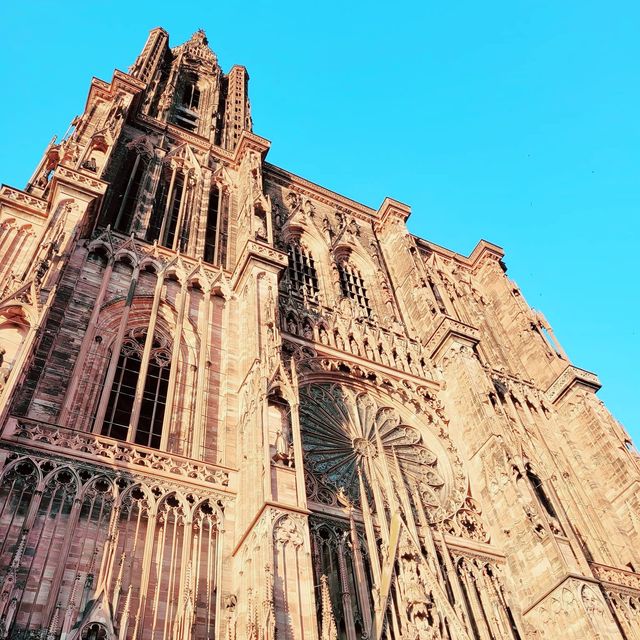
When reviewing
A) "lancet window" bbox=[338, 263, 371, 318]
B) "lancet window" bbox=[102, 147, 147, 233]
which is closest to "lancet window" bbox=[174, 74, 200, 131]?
"lancet window" bbox=[102, 147, 147, 233]

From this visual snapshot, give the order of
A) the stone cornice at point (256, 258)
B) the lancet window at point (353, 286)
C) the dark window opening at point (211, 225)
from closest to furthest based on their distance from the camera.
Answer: the stone cornice at point (256, 258), the dark window opening at point (211, 225), the lancet window at point (353, 286)

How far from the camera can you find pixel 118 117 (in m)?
20.1

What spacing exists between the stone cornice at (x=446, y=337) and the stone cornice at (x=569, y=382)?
149 inches

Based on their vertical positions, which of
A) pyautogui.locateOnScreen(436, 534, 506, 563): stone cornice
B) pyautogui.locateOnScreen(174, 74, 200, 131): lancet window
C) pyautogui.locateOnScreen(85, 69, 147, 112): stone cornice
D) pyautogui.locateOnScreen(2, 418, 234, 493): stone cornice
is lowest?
pyautogui.locateOnScreen(436, 534, 506, 563): stone cornice

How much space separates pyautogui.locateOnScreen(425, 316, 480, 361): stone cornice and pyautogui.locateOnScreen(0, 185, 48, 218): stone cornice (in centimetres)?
1167

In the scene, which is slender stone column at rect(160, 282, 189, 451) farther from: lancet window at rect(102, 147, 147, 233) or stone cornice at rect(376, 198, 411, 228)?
stone cornice at rect(376, 198, 411, 228)

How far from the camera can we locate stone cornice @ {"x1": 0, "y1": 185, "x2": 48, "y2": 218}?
53.7 feet

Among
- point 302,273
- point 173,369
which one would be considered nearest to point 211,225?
point 302,273

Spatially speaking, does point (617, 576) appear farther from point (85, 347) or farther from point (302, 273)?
point (85, 347)

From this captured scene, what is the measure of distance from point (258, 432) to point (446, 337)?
9233mm

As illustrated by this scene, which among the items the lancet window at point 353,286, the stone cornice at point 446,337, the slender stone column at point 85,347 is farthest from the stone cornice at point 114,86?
the stone cornice at point 446,337

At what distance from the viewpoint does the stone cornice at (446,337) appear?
19.8 metres

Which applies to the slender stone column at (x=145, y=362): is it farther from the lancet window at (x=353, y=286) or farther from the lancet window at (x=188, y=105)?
the lancet window at (x=188, y=105)

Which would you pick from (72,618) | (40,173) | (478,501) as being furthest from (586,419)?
(40,173)
